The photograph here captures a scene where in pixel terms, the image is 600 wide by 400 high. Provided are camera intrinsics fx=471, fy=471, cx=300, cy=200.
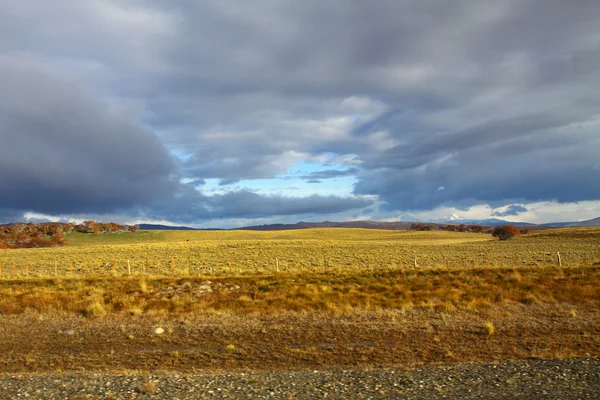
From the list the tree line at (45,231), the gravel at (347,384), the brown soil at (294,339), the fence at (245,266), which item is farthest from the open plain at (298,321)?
the tree line at (45,231)

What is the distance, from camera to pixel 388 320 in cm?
2044

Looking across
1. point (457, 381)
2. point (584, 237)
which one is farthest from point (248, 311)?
point (584, 237)

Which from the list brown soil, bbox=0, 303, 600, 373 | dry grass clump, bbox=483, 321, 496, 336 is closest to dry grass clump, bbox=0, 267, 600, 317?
brown soil, bbox=0, 303, 600, 373

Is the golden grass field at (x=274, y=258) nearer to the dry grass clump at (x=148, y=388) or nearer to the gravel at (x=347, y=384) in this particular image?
the gravel at (x=347, y=384)

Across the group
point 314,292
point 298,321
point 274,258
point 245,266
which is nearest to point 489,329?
point 298,321

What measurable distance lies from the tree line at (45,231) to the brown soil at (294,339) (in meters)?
108

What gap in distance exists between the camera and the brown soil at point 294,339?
14945mm

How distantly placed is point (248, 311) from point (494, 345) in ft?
37.4

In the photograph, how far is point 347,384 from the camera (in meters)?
12.0

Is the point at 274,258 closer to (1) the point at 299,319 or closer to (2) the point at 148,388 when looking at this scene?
(1) the point at 299,319

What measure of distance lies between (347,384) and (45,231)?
15861 centimetres

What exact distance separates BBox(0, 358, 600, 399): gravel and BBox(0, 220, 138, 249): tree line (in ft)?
382

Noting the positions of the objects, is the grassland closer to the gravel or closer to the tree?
the gravel

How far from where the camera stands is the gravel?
35.8 feet
